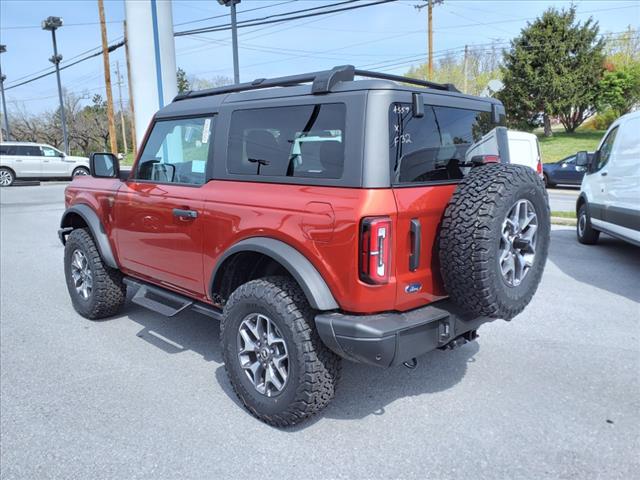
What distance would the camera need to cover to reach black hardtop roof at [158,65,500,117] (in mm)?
2773

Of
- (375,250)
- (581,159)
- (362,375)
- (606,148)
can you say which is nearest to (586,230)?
(581,159)

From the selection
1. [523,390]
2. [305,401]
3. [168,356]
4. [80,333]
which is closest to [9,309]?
[80,333]

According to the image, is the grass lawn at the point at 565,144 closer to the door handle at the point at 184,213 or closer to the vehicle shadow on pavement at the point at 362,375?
the vehicle shadow on pavement at the point at 362,375

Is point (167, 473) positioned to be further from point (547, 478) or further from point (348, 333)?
point (547, 478)

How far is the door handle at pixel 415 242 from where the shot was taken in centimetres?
264

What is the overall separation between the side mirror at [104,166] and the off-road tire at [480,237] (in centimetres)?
306

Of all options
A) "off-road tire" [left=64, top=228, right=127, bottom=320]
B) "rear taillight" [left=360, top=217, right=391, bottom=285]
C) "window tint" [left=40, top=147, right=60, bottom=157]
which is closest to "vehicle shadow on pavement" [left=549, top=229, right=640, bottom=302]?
"rear taillight" [left=360, top=217, right=391, bottom=285]

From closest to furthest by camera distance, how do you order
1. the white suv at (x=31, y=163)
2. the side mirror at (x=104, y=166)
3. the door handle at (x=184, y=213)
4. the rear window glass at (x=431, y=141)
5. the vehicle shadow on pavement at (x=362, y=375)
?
the rear window glass at (x=431, y=141)
the vehicle shadow on pavement at (x=362, y=375)
the door handle at (x=184, y=213)
the side mirror at (x=104, y=166)
the white suv at (x=31, y=163)

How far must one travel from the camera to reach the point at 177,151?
3.93 m

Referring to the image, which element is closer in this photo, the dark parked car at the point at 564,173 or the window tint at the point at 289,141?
the window tint at the point at 289,141

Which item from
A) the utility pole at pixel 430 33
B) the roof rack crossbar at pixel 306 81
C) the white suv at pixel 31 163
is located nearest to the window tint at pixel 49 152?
the white suv at pixel 31 163

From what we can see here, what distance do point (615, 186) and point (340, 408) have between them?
539 cm

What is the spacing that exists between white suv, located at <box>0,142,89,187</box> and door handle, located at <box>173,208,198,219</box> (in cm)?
1996

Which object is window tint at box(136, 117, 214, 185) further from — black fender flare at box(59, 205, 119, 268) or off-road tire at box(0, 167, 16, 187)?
off-road tire at box(0, 167, 16, 187)
